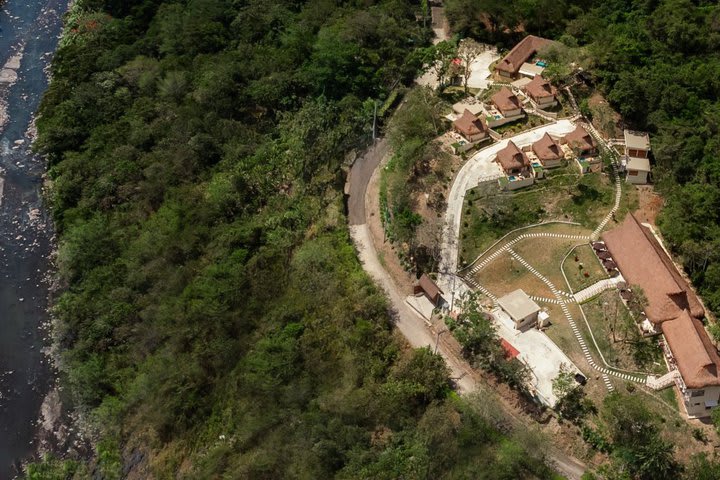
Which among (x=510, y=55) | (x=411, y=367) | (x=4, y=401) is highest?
(x=510, y=55)

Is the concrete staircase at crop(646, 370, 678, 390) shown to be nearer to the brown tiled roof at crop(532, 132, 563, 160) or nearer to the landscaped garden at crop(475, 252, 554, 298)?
the landscaped garden at crop(475, 252, 554, 298)

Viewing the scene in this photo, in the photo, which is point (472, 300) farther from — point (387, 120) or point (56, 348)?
point (56, 348)

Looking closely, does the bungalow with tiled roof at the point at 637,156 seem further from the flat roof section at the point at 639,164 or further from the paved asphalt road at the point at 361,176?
the paved asphalt road at the point at 361,176

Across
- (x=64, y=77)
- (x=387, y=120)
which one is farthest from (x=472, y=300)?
(x=64, y=77)

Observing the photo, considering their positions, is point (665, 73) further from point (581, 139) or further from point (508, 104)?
point (508, 104)

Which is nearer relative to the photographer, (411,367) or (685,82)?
(411,367)
